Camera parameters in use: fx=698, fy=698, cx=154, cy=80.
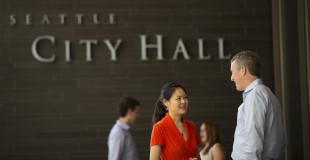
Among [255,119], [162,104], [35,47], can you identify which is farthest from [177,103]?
[35,47]

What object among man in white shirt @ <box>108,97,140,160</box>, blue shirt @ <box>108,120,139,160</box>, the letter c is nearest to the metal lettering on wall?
the letter c

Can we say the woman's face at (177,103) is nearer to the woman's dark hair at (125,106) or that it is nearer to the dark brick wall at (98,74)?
the woman's dark hair at (125,106)

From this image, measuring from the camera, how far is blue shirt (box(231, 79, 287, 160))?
3.78 metres

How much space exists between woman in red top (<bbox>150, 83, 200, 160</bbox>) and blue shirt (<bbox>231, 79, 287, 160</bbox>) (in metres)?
0.46

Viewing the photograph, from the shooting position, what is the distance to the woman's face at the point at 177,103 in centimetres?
449

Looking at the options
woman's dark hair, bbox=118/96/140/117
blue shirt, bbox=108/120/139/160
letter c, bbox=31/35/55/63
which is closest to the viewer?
blue shirt, bbox=108/120/139/160

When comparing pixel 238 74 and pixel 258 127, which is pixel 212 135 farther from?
pixel 258 127

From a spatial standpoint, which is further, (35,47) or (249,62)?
(35,47)

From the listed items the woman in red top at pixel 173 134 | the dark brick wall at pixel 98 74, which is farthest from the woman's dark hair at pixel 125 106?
the woman in red top at pixel 173 134

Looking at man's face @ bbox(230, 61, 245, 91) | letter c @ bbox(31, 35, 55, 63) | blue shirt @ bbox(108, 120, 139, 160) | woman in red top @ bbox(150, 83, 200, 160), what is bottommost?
blue shirt @ bbox(108, 120, 139, 160)

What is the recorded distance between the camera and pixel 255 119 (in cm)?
381

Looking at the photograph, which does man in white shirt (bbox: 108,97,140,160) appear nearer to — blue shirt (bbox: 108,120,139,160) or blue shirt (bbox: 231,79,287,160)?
blue shirt (bbox: 108,120,139,160)

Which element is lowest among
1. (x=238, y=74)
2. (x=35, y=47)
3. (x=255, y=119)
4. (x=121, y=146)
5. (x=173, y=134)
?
(x=121, y=146)

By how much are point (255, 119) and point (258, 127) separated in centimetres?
5
